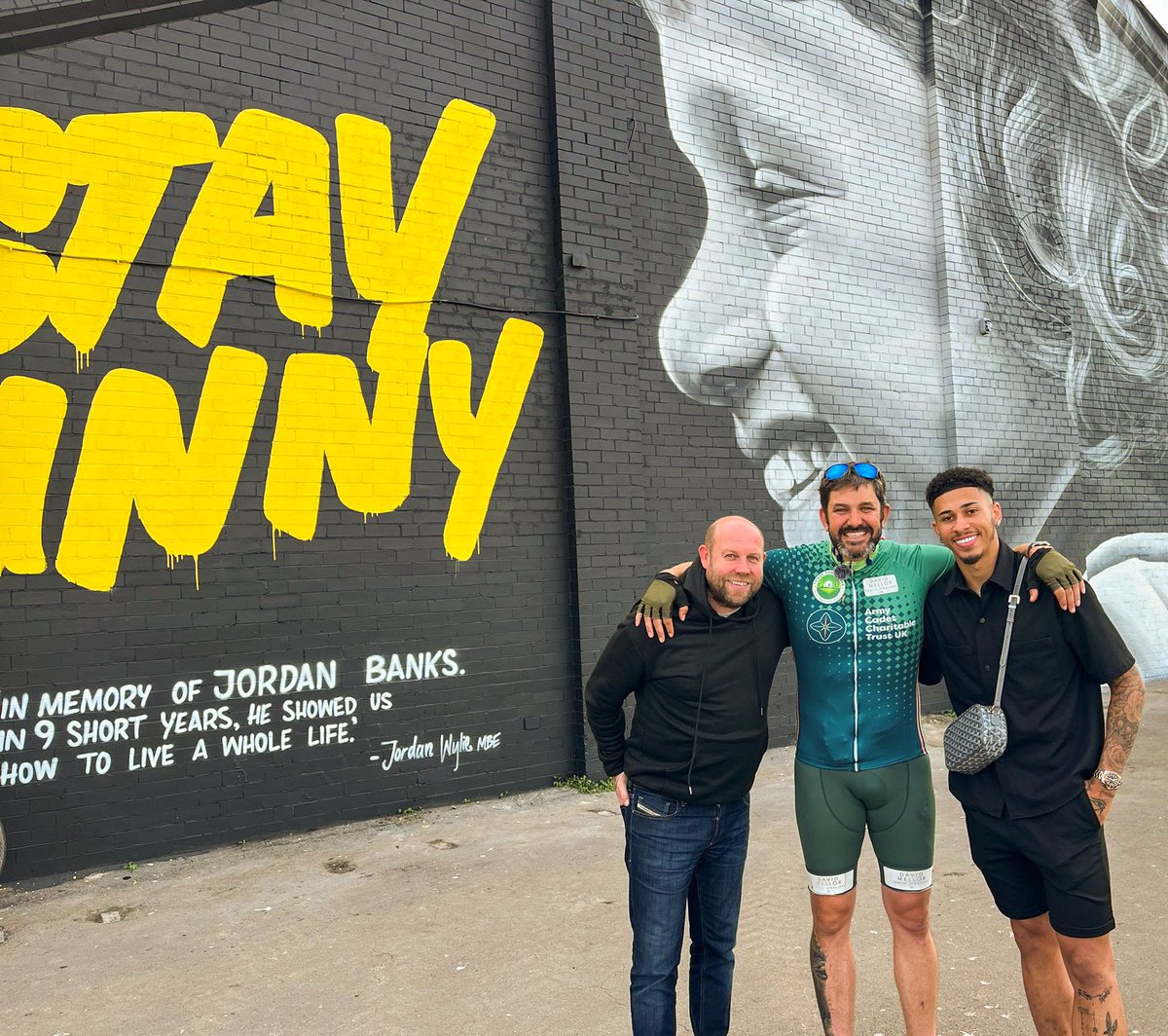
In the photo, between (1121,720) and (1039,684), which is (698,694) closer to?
(1039,684)

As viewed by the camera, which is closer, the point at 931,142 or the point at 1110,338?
the point at 931,142

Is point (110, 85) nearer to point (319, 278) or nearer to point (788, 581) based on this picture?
point (319, 278)

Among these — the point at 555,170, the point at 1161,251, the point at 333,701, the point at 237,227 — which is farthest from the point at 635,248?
the point at 1161,251

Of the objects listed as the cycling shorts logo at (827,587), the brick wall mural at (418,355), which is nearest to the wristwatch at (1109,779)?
Answer: the cycling shorts logo at (827,587)

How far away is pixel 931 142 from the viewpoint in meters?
Result: 9.60

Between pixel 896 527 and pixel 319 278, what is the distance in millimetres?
5675

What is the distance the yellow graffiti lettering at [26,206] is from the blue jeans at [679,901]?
4.54 metres

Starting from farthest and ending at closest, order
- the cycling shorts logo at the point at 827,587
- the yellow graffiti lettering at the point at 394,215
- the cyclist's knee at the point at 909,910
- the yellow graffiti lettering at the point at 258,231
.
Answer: the yellow graffiti lettering at the point at 394,215, the yellow graffiti lettering at the point at 258,231, the cycling shorts logo at the point at 827,587, the cyclist's knee at the point at 909,910

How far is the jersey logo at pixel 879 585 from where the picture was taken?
3.21 m

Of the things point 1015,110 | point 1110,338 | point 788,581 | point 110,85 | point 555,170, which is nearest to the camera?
point 788,581

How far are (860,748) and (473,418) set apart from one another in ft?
14.2

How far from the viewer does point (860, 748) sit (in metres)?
3.15

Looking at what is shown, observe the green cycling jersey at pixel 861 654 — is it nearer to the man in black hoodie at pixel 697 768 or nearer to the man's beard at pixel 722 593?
the man in black hoodie at pixel 697 768

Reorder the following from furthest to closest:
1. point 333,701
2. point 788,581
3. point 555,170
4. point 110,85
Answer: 1. point 555,170
2. point 333,701
3. point 110,85
4. point 788,581
